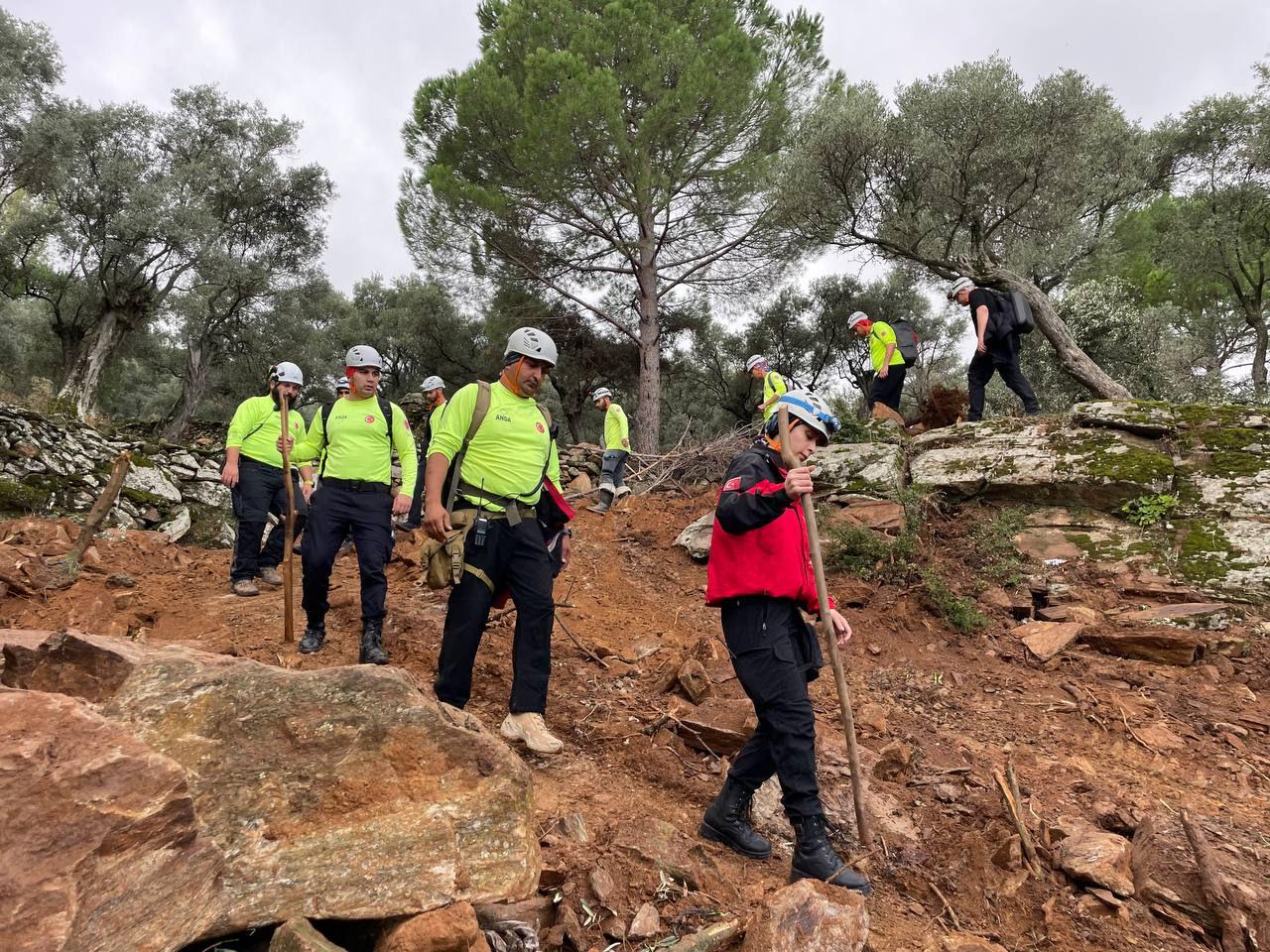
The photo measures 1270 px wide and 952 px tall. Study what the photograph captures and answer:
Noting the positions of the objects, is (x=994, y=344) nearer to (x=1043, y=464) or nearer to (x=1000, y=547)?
(x=1043, y=464)

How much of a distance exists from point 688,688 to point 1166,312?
1587 centimetres

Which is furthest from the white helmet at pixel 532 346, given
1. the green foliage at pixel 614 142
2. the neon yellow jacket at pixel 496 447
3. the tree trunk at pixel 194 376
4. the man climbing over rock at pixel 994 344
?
the tree trunk at pixel 194 376

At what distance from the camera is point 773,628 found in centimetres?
276

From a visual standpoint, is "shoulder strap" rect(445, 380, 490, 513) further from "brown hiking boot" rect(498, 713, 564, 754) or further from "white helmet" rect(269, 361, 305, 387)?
"white helmet" rect(269, 361, 305, 387)

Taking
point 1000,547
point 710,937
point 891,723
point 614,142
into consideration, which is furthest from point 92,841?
point 614,142

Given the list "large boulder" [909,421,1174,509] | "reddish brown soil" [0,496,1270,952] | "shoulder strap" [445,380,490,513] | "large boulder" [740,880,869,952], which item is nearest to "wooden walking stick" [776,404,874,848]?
"reddish brown soil" [0,496,1270,952]

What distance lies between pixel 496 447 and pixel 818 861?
2.24 m

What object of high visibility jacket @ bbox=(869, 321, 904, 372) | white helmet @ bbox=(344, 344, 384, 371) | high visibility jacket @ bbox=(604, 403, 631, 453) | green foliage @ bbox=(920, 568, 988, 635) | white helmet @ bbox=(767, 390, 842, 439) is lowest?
green foliage @ bbox=(920, 568, 988, 635)

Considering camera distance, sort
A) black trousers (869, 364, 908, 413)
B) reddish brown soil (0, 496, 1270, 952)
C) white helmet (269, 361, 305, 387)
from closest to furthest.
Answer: reddish brown soil (0, 496, 1270, 952) → white helmet (269, 361, 305, 387) → black trousers (869, 364, 908, 413)

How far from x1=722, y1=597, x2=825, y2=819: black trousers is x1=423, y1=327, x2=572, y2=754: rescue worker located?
947mm

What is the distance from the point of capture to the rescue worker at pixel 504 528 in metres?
3.26

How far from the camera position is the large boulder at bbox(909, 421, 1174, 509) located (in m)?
6.17

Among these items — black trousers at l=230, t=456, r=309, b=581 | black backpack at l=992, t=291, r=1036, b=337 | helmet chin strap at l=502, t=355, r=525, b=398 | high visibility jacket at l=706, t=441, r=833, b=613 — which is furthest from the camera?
black backpack at l=992, t=291, r=1036, b=337

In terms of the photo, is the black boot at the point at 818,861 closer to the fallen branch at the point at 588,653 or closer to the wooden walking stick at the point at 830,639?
the wooden walking stick at the point at 830,639
